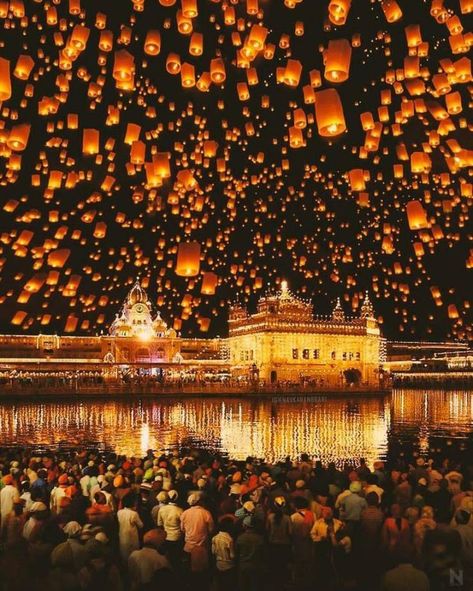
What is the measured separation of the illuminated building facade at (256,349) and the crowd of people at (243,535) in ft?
177

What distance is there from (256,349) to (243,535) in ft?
203

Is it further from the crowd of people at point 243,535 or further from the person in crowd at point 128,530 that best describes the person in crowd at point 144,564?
the person in crowd at point 128,530

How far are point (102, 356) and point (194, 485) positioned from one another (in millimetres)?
67981

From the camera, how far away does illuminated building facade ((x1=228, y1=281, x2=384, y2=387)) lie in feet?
223

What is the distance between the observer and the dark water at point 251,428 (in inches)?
838

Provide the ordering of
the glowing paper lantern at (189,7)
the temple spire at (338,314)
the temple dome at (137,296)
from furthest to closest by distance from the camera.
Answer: the temple dome at (137,296), the temple spire at (338,314), the glowing paper lantern at (189,7)

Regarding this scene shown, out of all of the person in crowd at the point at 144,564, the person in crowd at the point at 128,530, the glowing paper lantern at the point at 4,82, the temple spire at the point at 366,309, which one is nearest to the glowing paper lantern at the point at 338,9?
the glowing paper lantern at the point at 4,82

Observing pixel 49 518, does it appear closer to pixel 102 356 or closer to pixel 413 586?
pixel 413 586

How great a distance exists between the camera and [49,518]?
7.52m

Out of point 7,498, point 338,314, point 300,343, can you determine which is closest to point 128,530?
point 7,498

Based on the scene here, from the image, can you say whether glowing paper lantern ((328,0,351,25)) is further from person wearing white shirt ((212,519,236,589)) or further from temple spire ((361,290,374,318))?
temple spire ((361,290,374,318))

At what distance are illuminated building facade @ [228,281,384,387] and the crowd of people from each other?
5555 cm

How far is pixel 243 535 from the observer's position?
692 cm

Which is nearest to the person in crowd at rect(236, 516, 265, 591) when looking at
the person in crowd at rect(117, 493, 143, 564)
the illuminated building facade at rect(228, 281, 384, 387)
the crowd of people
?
the crowd of people
